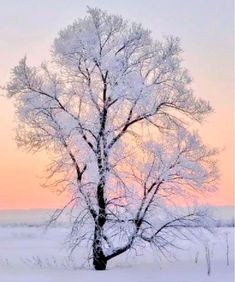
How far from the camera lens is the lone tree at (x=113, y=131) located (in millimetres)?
17547

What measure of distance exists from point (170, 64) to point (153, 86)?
85cm

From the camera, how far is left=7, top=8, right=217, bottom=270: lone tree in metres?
17.5

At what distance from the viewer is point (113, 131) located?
1764 centimetres

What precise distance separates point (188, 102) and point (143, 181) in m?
2.66

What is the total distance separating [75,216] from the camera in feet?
58.4

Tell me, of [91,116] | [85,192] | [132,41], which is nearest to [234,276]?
[85,192]

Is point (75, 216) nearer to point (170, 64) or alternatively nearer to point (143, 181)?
point (143, 181)

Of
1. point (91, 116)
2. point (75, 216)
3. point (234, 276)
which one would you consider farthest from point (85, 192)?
A: point (234, 276)

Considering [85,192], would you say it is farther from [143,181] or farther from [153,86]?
[153,86]

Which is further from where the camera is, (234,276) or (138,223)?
(138,223)

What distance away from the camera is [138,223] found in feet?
58.1

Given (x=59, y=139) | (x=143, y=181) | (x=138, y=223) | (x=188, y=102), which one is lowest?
(x=138, y=223)

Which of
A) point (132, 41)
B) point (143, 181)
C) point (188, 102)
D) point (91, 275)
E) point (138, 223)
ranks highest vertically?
point (132, 41)

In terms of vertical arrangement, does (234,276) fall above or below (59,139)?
below
